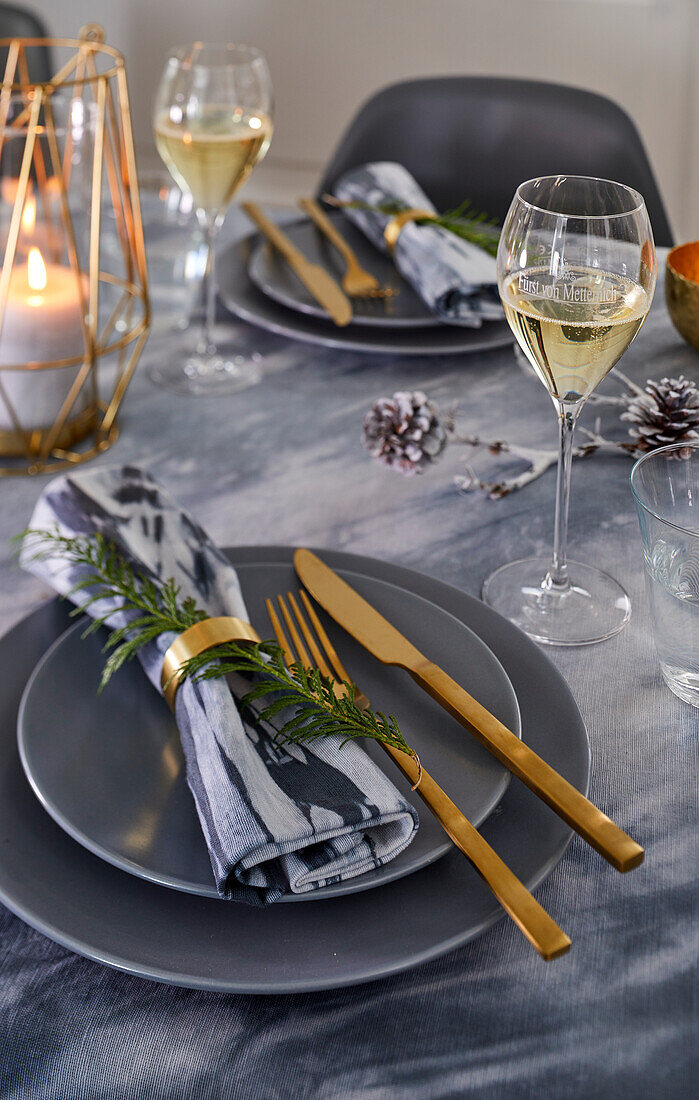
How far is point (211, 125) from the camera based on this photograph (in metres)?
0.95

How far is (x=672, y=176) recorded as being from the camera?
9.55 feet

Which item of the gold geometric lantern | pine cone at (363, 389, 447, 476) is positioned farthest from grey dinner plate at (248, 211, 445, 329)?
pine cone at (363, 389, 447, 476)

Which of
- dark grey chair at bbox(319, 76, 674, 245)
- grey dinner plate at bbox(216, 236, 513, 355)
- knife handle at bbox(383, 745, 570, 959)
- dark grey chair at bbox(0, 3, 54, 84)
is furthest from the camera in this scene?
dark grey chair at bbox(0, 3, 54, 84)

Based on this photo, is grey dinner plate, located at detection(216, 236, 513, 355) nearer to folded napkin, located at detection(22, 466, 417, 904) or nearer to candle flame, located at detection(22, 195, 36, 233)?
candle flame, located at detection(22, 195, 36, 233)

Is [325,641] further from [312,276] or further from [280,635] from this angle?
[312,276]

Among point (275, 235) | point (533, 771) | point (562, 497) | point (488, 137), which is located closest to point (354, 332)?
point (275, 235)

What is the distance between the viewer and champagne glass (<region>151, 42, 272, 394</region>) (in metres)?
0.94

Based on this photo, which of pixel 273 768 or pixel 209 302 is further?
pixel 209 302

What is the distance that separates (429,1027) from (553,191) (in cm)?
44

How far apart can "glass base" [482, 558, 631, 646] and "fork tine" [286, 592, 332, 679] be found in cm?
13

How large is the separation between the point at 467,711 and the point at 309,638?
114 millimetres

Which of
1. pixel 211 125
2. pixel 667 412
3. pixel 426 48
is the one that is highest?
pixel 211 125

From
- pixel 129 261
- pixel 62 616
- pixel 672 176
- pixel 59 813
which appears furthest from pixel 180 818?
pixel 672 176

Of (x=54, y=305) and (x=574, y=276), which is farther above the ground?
(x=574, y=276)
